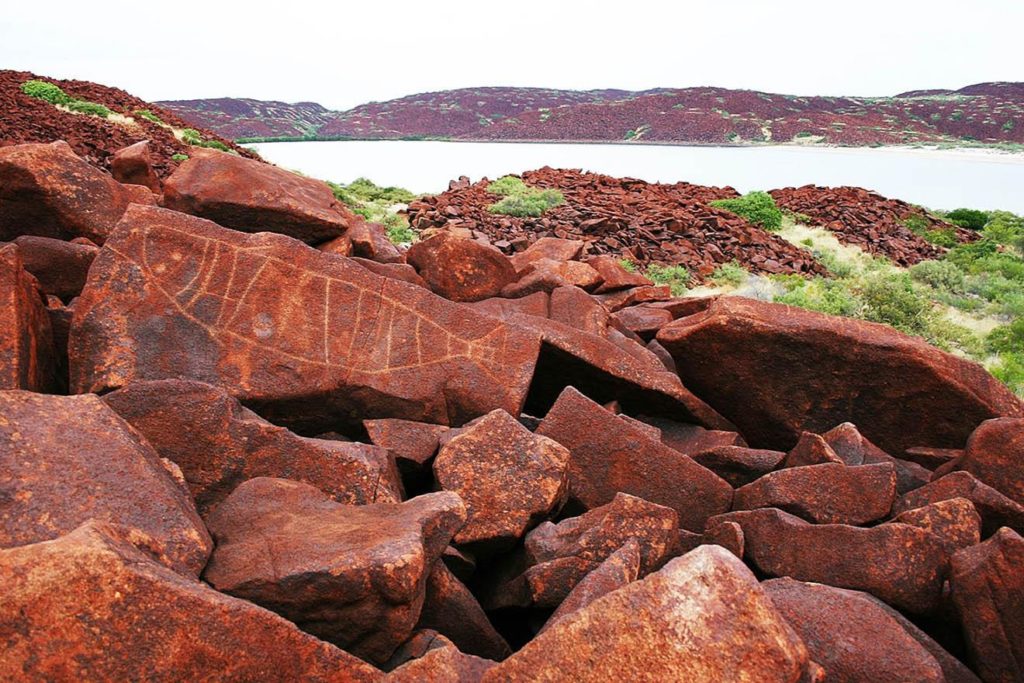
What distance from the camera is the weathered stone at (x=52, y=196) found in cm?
557

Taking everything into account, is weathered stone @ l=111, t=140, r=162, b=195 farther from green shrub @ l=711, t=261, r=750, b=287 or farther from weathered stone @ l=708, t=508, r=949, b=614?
green shrub @ l=711, t=261, r=750, b=287

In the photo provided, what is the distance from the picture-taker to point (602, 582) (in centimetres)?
271

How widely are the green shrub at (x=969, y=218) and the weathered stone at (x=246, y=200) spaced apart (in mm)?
24972

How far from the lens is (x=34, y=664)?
208 cm

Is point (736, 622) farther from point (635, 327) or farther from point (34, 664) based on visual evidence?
point (635, 327)

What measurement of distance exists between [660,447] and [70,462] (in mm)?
2642

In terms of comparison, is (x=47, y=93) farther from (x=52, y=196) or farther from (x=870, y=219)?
(x=870, y=219)

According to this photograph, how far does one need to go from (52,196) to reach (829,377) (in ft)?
17.5

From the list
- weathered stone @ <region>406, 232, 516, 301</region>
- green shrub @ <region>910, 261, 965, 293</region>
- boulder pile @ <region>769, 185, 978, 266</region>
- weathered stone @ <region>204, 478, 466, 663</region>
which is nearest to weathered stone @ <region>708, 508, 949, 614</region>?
weathered stone @ <region>204, 478, 466, 663</region>

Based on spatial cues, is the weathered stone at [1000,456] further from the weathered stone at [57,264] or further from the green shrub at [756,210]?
the green shrub at [756,210]

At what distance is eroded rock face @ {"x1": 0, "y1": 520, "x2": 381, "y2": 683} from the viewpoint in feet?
6.85

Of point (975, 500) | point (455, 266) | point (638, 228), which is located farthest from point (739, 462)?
point (638, 228)

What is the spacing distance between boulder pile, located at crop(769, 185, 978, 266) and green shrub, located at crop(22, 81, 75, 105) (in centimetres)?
1962

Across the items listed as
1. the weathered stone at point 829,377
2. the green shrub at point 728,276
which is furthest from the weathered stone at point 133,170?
the green shrub at point 728,276
